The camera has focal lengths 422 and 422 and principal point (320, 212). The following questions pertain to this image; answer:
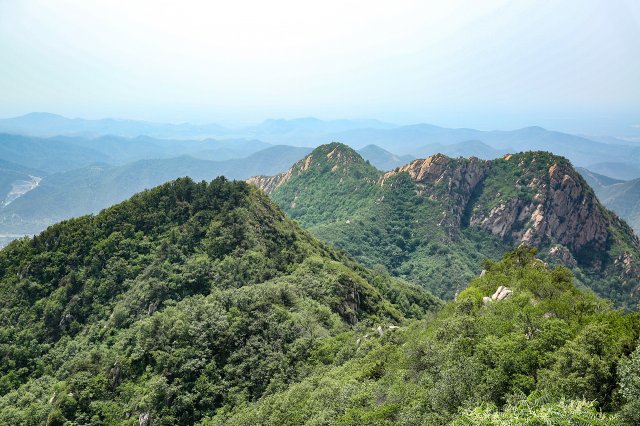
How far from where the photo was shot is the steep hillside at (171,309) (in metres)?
45.9

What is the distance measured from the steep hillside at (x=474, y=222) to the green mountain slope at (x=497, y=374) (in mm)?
99794

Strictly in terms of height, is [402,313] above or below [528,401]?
below

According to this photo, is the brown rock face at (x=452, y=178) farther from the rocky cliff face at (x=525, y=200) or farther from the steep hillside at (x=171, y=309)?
the steep hillside at (x=171, y=309)

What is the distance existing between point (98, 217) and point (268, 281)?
118 feet

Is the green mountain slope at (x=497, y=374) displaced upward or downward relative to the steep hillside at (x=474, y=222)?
upward

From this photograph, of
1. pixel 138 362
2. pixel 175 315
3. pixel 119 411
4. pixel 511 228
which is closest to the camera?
pixel 119 411

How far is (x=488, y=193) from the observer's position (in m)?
170

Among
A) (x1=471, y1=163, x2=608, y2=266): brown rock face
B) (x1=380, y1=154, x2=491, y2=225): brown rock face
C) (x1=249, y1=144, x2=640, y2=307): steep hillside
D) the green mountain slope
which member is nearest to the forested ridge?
the green mountain slope

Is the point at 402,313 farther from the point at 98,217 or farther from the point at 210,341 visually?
the point at 98,217

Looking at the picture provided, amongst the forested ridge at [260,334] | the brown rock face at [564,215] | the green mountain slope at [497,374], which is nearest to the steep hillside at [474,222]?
the brown rock face at [564,215]

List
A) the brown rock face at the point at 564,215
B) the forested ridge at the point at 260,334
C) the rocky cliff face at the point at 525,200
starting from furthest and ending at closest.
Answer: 1. the rocky cliff face at the point at 525,200
2. the brown rock face at the point at 564,215
3. the forested ridge at the point at 260,334

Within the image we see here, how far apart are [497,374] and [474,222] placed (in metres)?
A: 151

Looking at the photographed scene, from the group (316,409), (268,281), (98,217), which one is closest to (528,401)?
(316,409)

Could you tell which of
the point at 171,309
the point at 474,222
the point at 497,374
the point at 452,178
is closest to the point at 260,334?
the point at 171,309
